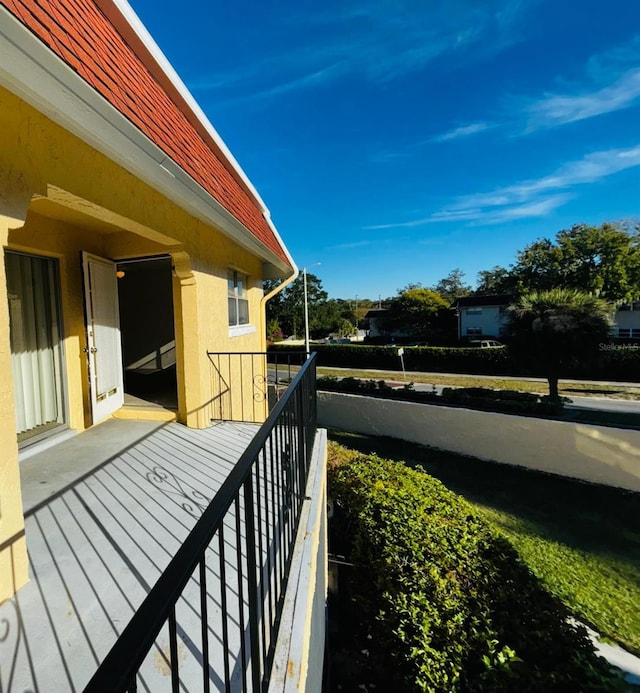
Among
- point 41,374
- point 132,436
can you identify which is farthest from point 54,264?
point 132,436

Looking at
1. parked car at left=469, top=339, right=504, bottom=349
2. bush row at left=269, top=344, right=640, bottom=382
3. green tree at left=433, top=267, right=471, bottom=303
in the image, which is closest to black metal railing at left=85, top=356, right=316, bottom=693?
bush row at left=269, top=344, right=640, bottom=382

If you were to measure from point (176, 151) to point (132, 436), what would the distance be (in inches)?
130

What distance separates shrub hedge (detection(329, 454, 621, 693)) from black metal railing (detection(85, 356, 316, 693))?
1.85m

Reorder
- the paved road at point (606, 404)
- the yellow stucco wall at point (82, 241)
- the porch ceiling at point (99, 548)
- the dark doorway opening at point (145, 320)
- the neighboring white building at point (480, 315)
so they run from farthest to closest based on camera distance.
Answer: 1. the neighboring white building at point (480, 315)
2. the paved road at point (606, 404)
3. the dark doorway opening at point (145, 320)
4. the yellow stucco wall at point (82, 241)
5. the porch ceiling at point (99, 548)

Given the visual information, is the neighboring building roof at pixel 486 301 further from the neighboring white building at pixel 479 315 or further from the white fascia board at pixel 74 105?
the white fascia board at pixel 74 105

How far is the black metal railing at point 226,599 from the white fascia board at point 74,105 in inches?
72.1

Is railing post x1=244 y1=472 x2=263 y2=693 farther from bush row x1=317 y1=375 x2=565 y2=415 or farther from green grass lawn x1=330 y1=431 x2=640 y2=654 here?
bush row x1=317 y1=375 x2=565 y2=415

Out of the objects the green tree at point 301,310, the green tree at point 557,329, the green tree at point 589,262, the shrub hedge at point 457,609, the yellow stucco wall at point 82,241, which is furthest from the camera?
the green tree at point 301,310

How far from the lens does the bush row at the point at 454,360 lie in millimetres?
19938

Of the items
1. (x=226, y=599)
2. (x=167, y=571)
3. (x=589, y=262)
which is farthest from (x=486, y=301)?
(x=167, y=571)

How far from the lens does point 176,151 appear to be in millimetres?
3100

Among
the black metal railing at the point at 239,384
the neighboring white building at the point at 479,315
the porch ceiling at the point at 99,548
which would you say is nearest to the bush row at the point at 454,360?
the neighboring white building at the point at 479,315

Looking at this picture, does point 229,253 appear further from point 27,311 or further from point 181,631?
point 181,631

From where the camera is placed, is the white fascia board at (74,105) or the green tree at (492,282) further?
the green tree at (492,282)
